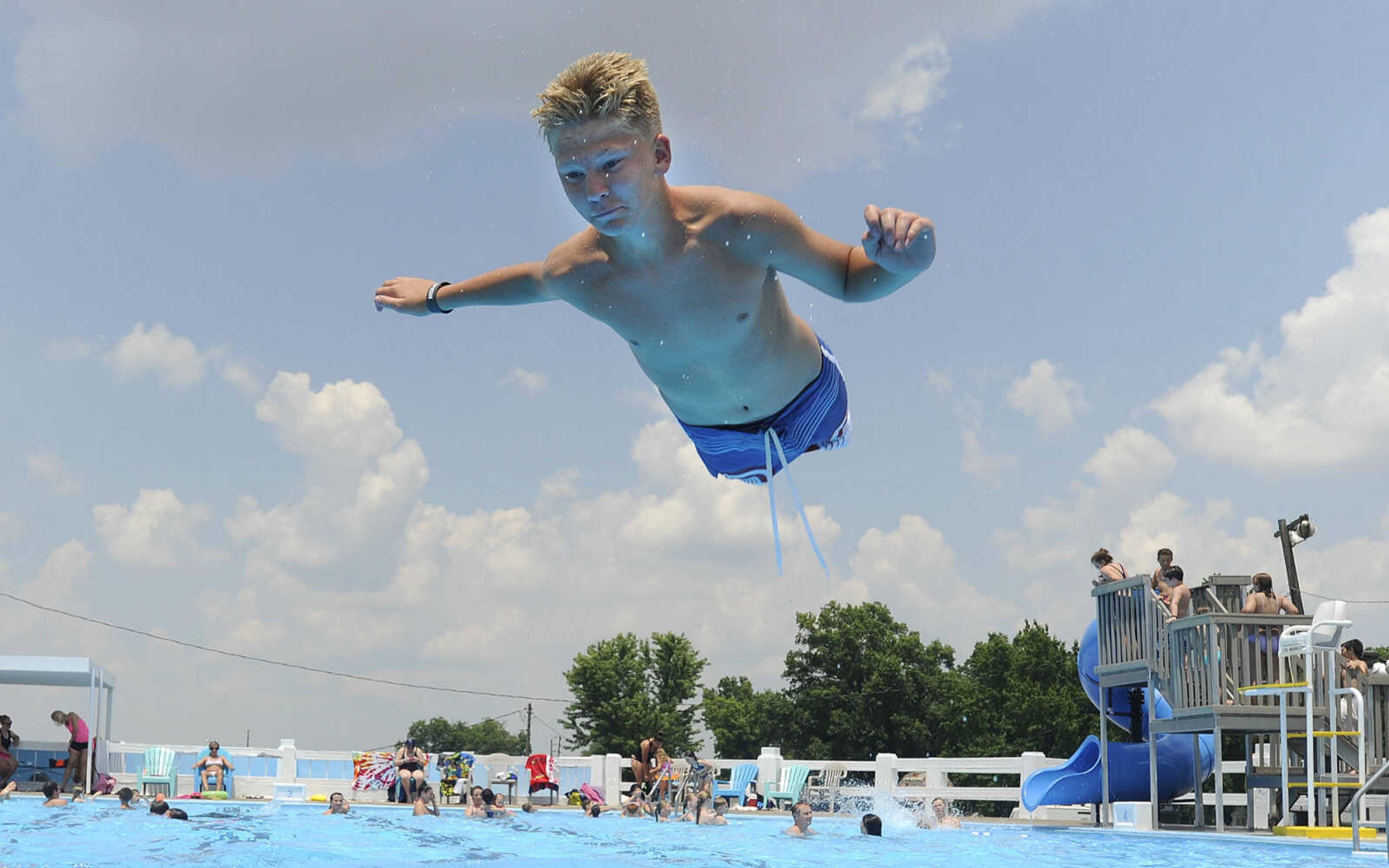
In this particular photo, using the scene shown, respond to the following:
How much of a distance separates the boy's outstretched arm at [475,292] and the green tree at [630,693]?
49.4 m

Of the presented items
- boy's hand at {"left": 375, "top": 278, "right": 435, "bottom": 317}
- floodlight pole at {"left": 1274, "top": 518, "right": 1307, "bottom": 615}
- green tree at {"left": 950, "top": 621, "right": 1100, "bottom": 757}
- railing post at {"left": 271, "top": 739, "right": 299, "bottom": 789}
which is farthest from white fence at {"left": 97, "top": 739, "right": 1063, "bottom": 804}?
green tree at {"left": 950, "top": 621, "right": 1100, "bottom": 757}

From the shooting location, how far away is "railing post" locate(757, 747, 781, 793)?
65.1 ft

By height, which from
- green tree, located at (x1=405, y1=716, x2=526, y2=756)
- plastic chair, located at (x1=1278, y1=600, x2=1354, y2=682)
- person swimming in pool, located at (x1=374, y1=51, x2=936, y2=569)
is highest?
person swimming in pool, located at (x1=374, y1=51, x2=936, y2=569)

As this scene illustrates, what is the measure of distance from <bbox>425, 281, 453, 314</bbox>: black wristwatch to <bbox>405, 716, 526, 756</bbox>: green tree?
13126 cm

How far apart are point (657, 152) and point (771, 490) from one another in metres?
2.64

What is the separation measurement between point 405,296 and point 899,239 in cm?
242

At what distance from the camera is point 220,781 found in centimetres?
1962

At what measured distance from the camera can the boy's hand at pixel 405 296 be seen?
5172 millimetres

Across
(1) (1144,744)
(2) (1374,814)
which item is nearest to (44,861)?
(1) (1144,744)

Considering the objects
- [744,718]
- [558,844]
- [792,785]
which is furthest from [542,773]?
[744,718]

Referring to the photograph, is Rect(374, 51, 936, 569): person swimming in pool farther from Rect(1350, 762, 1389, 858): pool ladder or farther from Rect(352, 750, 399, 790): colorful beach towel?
Rect(352, 750, 399, 790): colorful beach towel

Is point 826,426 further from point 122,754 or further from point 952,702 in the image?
point 952,702

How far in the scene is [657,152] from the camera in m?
4.13

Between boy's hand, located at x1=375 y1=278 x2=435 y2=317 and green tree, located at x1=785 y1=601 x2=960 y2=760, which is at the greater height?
boy's hand, located at x1=375 y1=278 x2=435 y2=317
